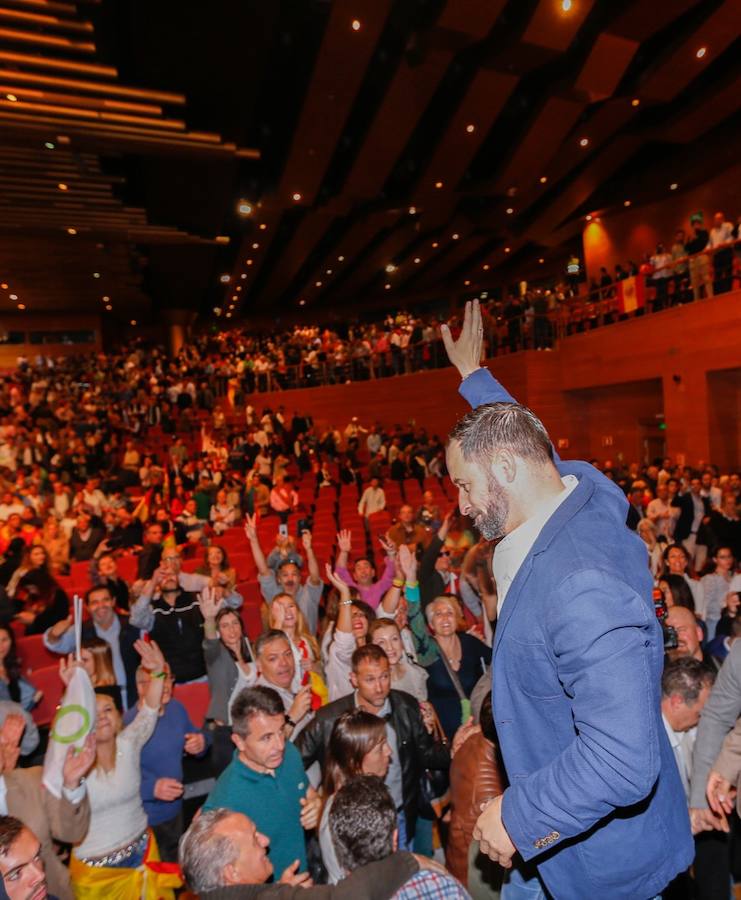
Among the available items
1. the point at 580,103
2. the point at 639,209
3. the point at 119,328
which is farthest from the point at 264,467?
the point at 119,328

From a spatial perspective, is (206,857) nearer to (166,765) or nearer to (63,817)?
(63,817)

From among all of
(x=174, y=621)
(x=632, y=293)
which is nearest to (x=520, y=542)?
(x=174, y=621)

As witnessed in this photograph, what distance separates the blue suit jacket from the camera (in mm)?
1135

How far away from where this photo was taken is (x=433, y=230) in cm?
2250

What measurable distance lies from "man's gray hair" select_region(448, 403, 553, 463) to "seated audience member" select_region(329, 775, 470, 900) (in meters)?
1.16

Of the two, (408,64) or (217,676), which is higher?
(408,64)

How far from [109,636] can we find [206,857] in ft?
11.1

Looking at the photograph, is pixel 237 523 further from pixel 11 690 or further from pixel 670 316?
pixel 670 316

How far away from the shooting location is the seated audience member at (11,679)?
13.4 feet

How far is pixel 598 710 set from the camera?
3.73 ft

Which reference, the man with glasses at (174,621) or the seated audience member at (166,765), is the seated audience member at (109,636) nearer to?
the man with glasses at (174,621)

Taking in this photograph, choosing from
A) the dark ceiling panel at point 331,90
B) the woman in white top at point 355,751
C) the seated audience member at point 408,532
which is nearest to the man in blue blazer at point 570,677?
the woman in white top at point 355,751

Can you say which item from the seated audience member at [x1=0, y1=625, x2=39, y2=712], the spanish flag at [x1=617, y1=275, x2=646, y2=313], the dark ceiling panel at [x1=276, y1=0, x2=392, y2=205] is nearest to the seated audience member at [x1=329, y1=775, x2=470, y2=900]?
the seated audience member at [x1=0, y1=625, x2=39, y2=712]

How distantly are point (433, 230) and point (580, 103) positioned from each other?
8.70 m
